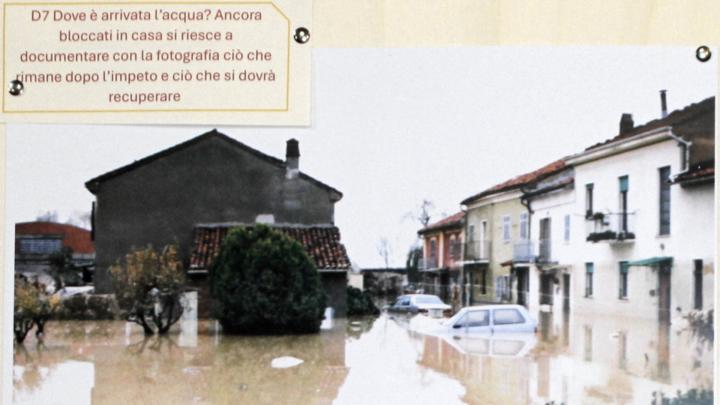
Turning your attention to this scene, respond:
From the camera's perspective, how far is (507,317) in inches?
105

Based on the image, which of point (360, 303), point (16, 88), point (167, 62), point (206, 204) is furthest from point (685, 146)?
point (16, 88)

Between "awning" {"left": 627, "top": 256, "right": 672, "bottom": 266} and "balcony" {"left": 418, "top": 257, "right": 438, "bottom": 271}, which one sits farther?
"balcony" {"left": 418, "top": 257, "right": 438, "bottom": 271}

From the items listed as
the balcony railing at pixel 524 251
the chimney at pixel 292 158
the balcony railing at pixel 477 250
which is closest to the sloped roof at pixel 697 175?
the balcony railing at pixel 524 251

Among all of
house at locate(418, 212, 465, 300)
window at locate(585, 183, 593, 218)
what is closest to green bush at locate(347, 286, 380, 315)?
house at locate(418, 212, 465, 300)

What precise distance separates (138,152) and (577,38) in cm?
131

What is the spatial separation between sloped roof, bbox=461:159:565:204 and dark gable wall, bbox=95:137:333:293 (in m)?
0.44

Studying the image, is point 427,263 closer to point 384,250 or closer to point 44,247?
point 384,250

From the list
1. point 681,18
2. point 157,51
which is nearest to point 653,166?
point 681,18

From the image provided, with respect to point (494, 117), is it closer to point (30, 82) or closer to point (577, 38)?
point (577, 38)

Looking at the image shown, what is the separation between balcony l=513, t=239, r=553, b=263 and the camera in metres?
2.68

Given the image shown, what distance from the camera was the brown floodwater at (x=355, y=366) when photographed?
260 cm

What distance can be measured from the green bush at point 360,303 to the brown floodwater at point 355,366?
0.25 feet

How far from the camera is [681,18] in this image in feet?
8.53

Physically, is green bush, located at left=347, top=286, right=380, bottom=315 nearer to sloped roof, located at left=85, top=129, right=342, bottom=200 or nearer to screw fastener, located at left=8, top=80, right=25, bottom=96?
sloped roof, located at left=85, top=129, right=342, bottom=200
